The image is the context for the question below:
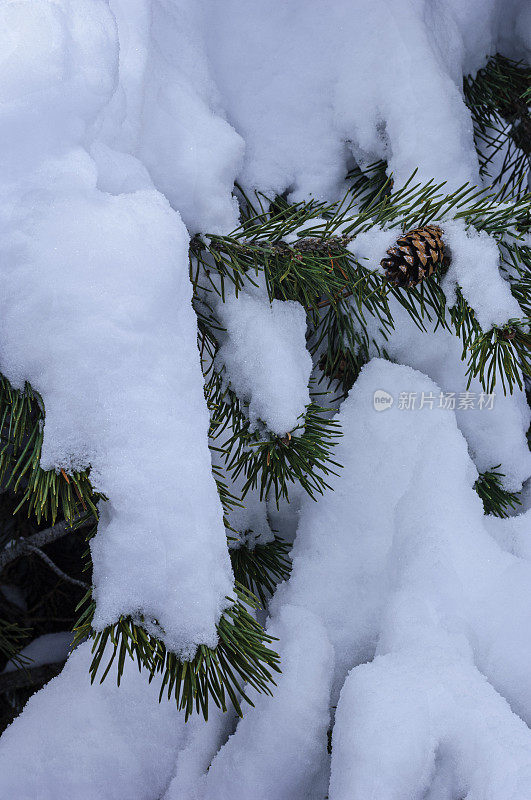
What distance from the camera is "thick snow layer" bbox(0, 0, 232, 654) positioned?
1.59ft

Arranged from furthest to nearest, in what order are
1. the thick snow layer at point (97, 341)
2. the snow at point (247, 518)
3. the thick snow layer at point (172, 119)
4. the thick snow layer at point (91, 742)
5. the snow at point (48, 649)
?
1. the snow at point (48, 649)
2. the snow at point (247, 518)
3. the thick snow layer at point (91, 742)
4. the thick snow layer at point (172, 119)
5. the thick snow layer at point (97, 341)

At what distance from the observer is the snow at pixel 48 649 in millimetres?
1271

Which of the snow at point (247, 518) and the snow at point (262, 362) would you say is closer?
the snow at point (262, 362)

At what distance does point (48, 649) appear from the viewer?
131cm

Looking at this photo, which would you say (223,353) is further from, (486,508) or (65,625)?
(65,625)

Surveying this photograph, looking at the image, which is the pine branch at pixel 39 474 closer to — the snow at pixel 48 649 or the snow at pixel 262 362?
the snow at pixel 262 362

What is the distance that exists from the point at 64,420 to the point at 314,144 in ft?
2.12

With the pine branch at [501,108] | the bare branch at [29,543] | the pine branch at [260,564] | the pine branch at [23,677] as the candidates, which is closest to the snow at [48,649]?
the pine branch at [23,677]

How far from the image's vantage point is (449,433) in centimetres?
88

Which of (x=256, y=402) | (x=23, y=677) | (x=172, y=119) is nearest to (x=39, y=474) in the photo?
(x=256, y=402)

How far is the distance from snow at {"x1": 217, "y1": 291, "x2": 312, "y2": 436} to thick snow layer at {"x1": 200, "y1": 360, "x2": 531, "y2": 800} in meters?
0.22

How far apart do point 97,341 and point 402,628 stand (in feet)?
1.78

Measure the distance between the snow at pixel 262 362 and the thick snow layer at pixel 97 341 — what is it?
0.18 metres

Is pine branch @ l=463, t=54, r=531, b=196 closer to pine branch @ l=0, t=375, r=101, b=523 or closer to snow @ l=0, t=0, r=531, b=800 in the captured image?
snow @ l=0, t=0, r=531, b=800
